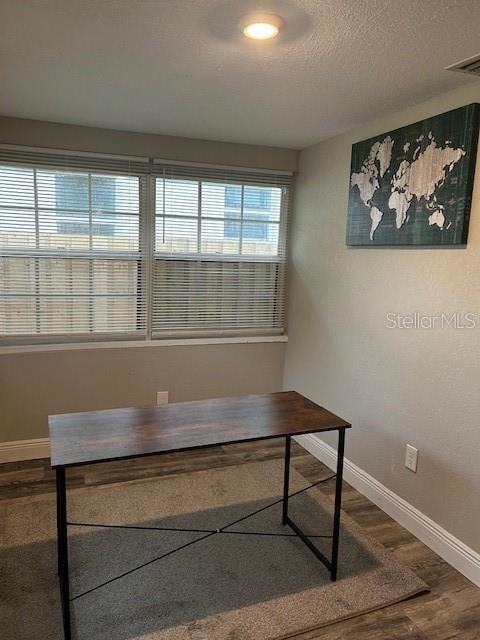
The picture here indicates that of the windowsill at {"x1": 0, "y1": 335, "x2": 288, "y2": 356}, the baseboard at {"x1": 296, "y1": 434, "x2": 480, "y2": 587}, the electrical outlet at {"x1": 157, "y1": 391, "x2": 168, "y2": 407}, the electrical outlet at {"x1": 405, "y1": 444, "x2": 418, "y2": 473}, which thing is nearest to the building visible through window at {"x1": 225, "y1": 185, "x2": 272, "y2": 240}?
the windowsill at {"x1": 0, "y1": 335, "x2": 288, "y2": 356}

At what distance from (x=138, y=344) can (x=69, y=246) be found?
830mm

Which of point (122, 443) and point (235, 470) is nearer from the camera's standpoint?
point (122, 443)

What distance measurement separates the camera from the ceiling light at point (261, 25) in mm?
1560

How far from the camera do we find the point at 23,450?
3.20 m

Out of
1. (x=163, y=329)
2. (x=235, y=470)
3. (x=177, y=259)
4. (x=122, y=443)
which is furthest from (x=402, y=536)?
(x=177, y=259)

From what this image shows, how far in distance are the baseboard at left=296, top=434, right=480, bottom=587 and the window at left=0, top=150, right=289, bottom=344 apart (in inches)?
49.9

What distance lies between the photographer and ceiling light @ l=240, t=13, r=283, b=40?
1560 millimetres

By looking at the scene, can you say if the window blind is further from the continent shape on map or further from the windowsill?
the continent shape on map

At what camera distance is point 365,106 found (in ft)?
8.09

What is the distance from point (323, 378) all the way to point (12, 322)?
216cm

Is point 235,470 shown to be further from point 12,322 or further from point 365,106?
point 365,106

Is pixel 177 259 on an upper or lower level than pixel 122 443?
upper

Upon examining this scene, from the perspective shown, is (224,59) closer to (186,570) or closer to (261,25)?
(261,25)

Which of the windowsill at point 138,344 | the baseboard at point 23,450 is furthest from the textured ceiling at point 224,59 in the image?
the baseboard at point 23,450
